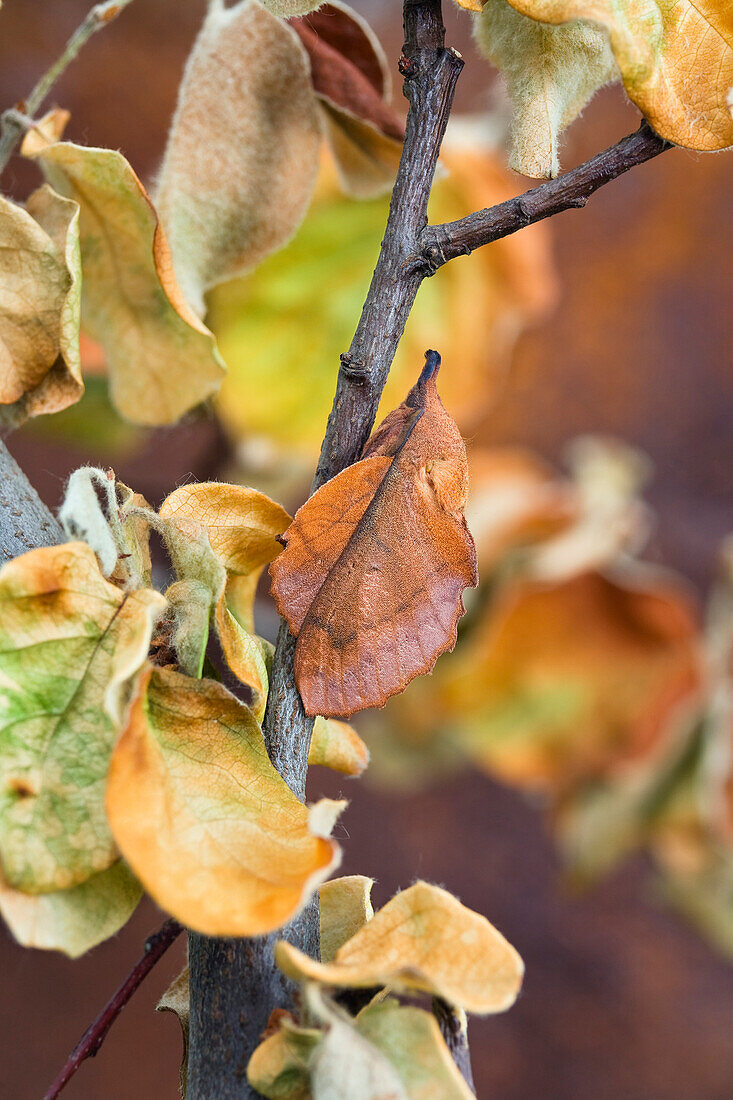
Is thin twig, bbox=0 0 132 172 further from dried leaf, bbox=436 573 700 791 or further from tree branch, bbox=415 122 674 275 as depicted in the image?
dried leaf, bbox=436 573 700 791

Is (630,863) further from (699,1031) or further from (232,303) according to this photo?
(232,303)

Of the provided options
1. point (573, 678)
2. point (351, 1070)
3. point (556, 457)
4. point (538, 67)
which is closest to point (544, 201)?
point (538, 67)

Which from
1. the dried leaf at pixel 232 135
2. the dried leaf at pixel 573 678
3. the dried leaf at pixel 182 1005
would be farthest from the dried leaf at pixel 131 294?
the dried leaf at pixel 573 678

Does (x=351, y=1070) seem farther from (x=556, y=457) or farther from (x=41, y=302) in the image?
(x=556, y=457)

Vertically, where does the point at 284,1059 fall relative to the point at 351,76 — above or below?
below

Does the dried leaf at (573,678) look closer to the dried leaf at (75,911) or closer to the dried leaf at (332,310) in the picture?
the dried leaf at (332,310)

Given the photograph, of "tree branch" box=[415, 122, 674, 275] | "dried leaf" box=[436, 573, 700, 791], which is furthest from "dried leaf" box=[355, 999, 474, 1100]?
"dried leaf" box=[436, 573, 700, 791]
